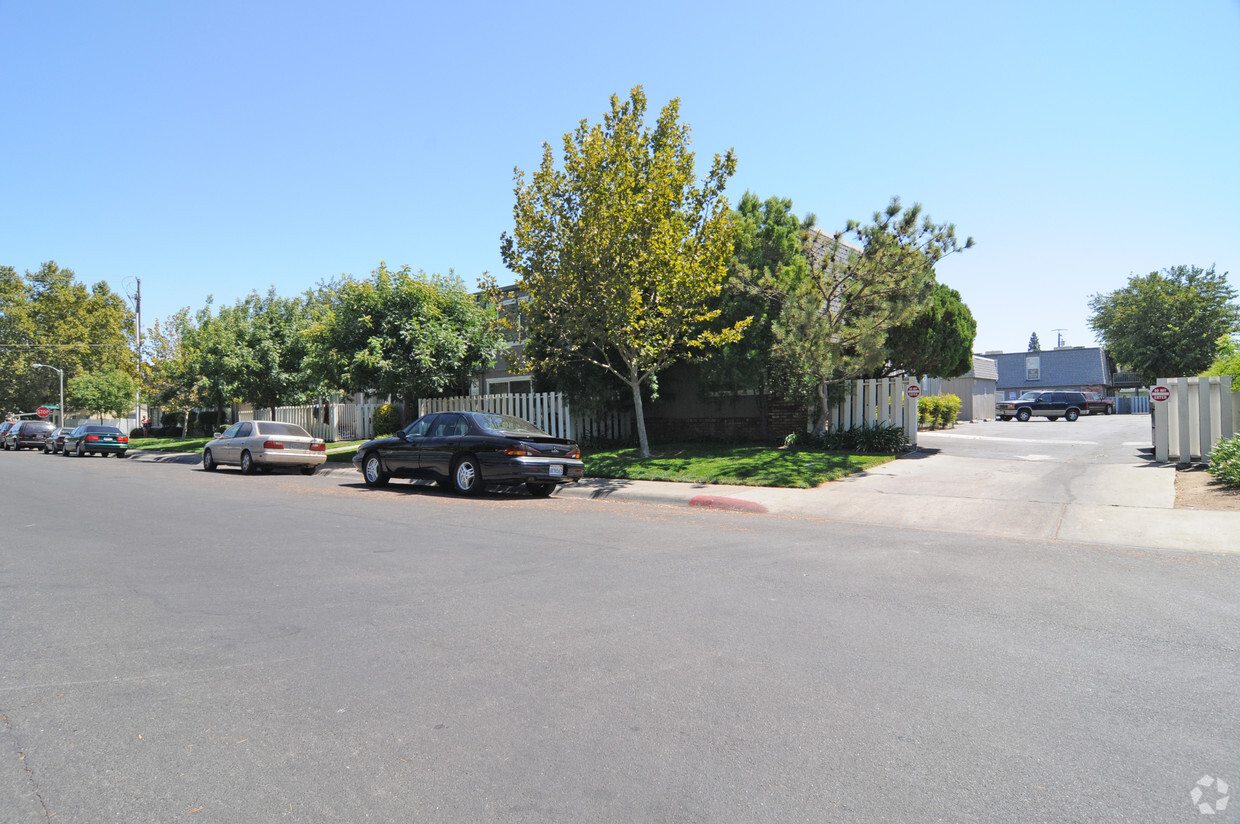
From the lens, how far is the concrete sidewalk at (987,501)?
901cm

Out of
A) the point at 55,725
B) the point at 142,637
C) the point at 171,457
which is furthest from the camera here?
the point at 171,457

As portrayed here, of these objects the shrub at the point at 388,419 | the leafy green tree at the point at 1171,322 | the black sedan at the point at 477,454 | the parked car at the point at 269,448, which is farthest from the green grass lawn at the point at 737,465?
the leafy green tree at the point at 1171,322

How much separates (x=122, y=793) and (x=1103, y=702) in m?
4.60

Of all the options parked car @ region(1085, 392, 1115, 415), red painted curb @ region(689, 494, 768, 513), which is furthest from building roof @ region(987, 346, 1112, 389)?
red painted curb @ region(689, 494, 768, 513)

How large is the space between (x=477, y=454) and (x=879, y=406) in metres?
9.92

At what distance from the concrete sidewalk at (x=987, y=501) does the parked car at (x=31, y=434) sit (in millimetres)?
36715

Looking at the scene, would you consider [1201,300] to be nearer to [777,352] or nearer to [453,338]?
[777,352]

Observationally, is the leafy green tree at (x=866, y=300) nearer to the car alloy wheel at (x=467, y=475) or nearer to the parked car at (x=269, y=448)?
the car alloy wheel at (x=467, y=475)

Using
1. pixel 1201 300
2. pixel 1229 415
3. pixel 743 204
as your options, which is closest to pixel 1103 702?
pixel 1229 415

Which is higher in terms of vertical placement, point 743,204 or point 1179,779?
point 743,204

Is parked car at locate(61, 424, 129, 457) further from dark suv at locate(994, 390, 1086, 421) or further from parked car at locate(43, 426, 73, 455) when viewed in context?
dark suv at locate(994, 390, 1086, 421)

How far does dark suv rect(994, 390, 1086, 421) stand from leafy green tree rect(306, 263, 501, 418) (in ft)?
105

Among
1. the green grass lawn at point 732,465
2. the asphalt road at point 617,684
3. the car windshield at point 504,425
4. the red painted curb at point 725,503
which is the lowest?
the asphalt road at point 617,684

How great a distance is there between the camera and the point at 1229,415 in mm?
13438
